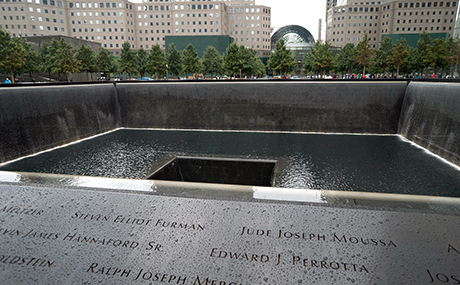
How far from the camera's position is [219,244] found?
7.75 feet

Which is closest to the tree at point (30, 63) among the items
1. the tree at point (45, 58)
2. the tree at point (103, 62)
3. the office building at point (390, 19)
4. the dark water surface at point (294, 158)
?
the tree at point (45, 58)

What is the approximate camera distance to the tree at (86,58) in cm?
3853

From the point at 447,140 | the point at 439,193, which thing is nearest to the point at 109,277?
the point at 439,193

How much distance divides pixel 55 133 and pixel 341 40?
92424mm

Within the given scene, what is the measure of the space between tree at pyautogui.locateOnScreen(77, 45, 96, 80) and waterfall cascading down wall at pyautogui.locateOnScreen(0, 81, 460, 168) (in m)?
27.7

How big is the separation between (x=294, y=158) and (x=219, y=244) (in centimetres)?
705

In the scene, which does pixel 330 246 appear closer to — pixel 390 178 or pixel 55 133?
pixel 390 178

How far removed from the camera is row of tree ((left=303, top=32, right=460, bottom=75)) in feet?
111

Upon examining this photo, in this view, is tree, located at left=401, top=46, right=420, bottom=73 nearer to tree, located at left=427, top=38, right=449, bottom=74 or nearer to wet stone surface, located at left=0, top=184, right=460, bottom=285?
tree, located at left=427, top=38, right=449, bottom=74

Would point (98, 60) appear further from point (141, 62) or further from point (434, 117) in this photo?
point (434, 117)

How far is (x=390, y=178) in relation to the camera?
7.41 m

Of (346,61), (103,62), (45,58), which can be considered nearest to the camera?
(45,58)

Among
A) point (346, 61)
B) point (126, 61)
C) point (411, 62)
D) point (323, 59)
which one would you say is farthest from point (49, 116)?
point (346, 61)

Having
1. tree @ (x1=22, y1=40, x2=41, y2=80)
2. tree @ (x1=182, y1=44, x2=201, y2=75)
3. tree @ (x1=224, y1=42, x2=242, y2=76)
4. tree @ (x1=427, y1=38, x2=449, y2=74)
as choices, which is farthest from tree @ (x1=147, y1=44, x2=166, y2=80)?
tree @ (x1=427, y1=38, x2=449, y2=74)
